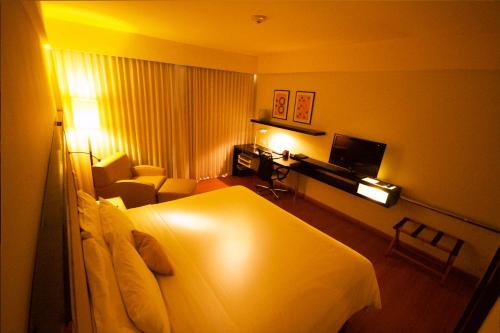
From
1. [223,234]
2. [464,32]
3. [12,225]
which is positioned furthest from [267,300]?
[464,32]

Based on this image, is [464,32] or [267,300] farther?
[464,32]

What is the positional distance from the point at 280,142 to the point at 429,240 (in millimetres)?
2807

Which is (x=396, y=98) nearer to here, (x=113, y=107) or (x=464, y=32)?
(x=464, y=32)

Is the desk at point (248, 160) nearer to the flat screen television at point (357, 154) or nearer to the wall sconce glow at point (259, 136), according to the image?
the wall sconce glow at point (259, 136)

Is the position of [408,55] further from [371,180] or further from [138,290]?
[138,290]

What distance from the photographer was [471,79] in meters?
2.22

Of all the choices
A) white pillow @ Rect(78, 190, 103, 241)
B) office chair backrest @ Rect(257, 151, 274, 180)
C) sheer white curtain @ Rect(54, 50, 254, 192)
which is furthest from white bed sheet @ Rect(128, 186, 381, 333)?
sheer white curtain @ Rect(54, 50, 254, 192)

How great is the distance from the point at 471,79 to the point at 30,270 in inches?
137

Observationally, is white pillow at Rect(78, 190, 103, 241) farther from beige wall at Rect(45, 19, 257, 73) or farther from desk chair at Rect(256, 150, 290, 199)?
desk chair at Rect(256, 150, 290, 199)

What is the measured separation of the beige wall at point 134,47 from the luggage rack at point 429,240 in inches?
150

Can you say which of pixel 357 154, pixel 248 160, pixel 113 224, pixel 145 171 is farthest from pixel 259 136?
pixel 113 224

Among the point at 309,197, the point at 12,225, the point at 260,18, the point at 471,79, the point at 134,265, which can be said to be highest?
the point at 260,18

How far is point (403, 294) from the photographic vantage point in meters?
2.16

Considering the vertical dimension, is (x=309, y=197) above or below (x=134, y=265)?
below
